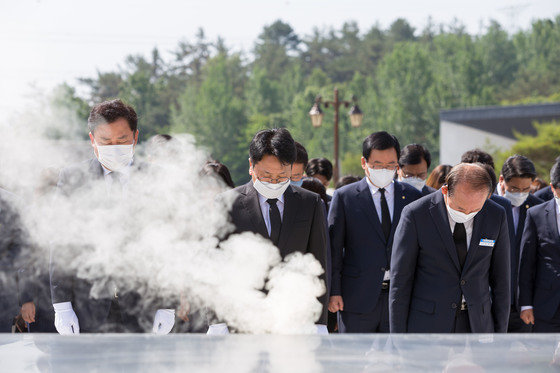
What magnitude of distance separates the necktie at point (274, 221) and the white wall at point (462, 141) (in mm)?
36828

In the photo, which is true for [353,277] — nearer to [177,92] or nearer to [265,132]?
[265,132]

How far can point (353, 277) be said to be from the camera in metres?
5.82

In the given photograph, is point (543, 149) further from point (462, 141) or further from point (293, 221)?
point (293, 221)

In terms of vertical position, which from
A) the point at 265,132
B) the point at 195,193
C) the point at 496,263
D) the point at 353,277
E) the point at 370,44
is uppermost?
the point at 370,44

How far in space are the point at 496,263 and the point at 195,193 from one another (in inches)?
92.8

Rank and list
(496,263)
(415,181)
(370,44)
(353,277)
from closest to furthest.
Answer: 1. (496,263)
2. (353,277)
3. (415,181)
4. (370,44)

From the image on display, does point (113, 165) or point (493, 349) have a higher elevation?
point (113, 165)

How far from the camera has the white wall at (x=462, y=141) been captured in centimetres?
3966

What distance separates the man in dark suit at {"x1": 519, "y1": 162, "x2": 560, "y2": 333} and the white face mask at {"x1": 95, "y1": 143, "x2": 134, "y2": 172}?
3.90 meters

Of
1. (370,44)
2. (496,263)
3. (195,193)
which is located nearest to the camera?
(496,263)

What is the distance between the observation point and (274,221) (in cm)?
448

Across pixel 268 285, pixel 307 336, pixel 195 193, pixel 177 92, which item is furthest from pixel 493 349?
pixel 177 92

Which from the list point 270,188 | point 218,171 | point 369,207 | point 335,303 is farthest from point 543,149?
point 270,188

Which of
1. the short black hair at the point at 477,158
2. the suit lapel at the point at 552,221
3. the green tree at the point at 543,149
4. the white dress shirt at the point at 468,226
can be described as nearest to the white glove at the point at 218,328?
the white dress shirt at the point at 468,226
